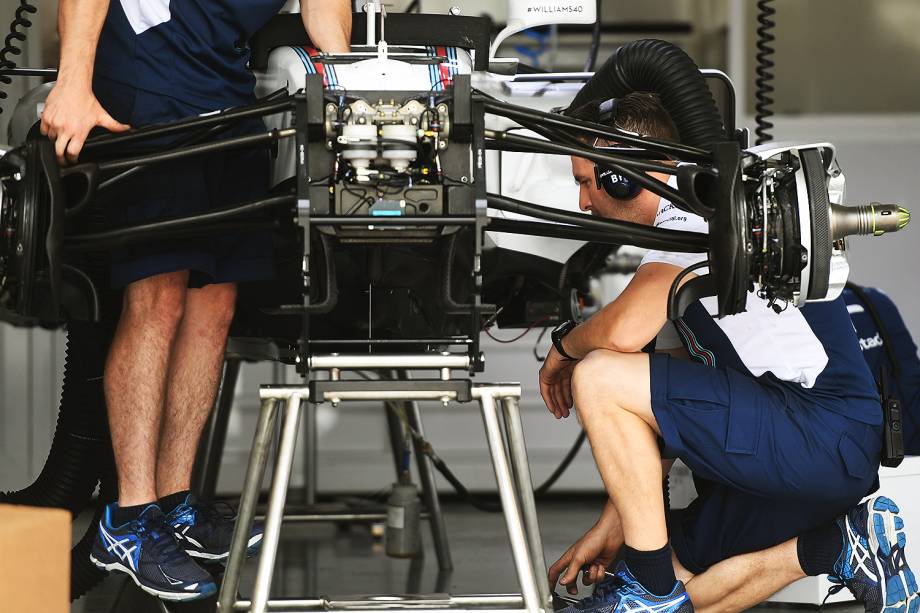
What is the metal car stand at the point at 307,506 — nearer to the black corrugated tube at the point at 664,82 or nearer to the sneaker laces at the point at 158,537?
the sneaker laces at the point at 158,537

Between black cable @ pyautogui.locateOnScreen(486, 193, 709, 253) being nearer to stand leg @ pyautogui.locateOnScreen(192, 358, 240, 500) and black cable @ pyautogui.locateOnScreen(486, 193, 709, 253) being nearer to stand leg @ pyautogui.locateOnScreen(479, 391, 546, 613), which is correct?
stand leg @ pyautogui.locateOnScreen(479, 391, 546, 613)

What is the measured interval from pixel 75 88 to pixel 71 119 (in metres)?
0.11

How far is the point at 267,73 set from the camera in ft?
6.22

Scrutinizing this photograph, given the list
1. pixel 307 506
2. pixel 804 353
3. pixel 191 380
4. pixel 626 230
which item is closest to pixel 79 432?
pixel 191 380

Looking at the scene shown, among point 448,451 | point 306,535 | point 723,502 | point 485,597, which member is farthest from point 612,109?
point 448,451

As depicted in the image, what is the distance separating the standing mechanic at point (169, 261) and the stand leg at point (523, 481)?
0.47m

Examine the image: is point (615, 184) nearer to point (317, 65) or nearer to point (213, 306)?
point (317, 65)

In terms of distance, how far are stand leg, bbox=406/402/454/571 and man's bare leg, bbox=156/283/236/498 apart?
3.37 ft

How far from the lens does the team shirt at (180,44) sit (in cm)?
182

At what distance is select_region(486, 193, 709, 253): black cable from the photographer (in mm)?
1473

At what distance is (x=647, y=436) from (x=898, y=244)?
9.62ft

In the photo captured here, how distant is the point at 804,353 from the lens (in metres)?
1.93

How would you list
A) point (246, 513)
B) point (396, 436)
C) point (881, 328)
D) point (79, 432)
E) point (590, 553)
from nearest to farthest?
1. point (246, 513)
2. point (590, 553)
3. point (79, 432)
4. point (881, 328)
5. point (396, 436)

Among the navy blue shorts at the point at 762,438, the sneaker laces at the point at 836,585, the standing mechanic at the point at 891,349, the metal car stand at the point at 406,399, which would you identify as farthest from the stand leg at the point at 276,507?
the standing mechanic at the point at 891,349
